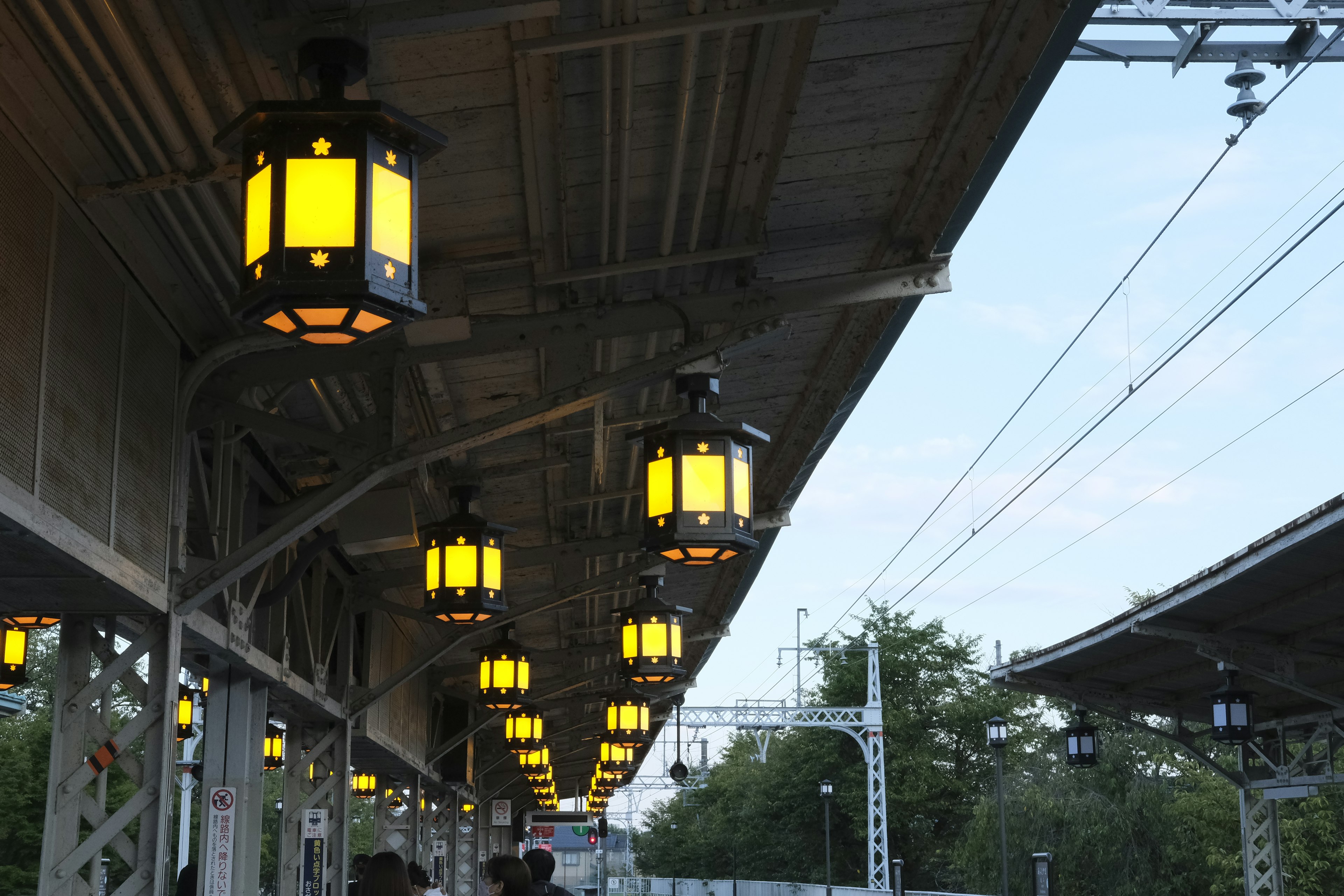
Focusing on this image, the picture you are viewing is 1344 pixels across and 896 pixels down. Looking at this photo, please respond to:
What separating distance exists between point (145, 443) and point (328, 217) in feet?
11.0

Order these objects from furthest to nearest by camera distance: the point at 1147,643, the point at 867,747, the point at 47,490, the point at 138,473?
the point at 867,747
the point at 1147,643
the point at 138,473
the point at 47,490

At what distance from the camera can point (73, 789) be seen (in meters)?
7.36

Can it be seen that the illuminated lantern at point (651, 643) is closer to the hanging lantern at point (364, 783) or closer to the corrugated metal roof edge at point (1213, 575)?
the corrugated metal roof edge at point (1213, 575)

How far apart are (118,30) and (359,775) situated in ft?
64.8

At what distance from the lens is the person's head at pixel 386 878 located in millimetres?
6129

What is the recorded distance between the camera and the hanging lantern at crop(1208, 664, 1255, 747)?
16891 mm

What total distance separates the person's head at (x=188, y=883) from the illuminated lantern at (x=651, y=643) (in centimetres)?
390

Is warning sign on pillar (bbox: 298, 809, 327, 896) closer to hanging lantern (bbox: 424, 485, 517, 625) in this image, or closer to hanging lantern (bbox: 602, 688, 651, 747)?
hanging lantern (bbox: 424, 485, 517, 625)

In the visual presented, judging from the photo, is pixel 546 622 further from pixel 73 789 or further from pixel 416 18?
pixel 416 18

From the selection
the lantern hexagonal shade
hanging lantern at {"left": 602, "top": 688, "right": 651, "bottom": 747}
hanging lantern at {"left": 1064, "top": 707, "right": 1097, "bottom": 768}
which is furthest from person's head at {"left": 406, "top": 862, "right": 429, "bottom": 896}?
hanging lantern at {"left": 1064, "top": 707, "right": 1097, "bottom": 768}

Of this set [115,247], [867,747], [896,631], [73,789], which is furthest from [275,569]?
[896,631]

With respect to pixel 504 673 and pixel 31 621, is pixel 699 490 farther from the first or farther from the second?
pixel 504 673

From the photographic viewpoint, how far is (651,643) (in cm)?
1233

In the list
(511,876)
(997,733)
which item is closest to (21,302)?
(511,876)
